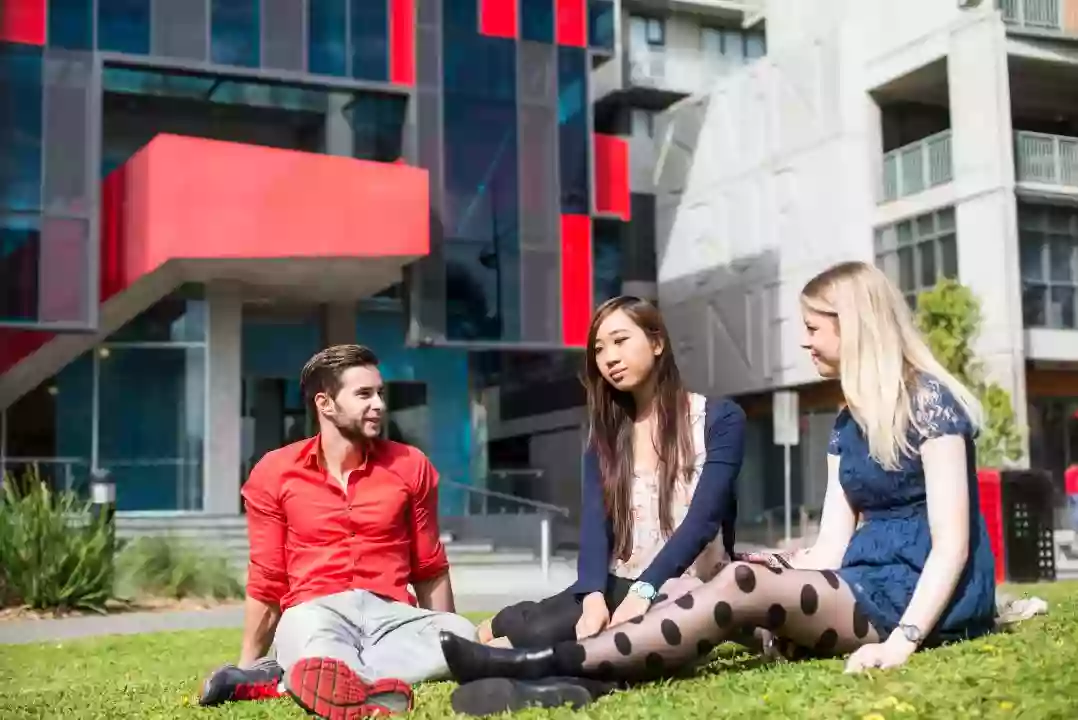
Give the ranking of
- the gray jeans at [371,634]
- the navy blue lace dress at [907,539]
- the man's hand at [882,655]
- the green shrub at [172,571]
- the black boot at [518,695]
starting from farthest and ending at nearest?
1. the green shrub at [172,571]
2. the gray jeans at [371,634]
3. the navy blue lace dress at [907,539]
4. the man's hand at [882,655]
5. the black boot at [518,695]

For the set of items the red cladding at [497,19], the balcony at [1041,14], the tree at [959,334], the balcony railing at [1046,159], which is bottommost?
the tree at [959,334]

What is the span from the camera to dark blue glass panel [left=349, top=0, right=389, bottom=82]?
846 inches

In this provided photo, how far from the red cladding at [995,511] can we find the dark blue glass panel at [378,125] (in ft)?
41.8

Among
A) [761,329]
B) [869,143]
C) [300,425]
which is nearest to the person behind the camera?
[300,425]

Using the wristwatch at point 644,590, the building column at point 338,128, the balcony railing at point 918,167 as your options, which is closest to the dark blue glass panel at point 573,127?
the building column at point 338,128

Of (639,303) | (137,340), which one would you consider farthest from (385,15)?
(639,303)

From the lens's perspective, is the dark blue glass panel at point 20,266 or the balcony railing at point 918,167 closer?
the dark blue glass panel at point 20,266

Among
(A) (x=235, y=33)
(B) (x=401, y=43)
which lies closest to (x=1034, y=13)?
(B) (x=401, y=43)

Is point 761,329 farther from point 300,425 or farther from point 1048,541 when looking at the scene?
point 1048,541

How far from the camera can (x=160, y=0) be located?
20.2 meters

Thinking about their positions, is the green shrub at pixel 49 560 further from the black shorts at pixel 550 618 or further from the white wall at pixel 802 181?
the white wall at pixel 802 181

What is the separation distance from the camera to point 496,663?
140 inches

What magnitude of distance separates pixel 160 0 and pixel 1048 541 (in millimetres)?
15460

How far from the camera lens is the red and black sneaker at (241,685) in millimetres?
4328
